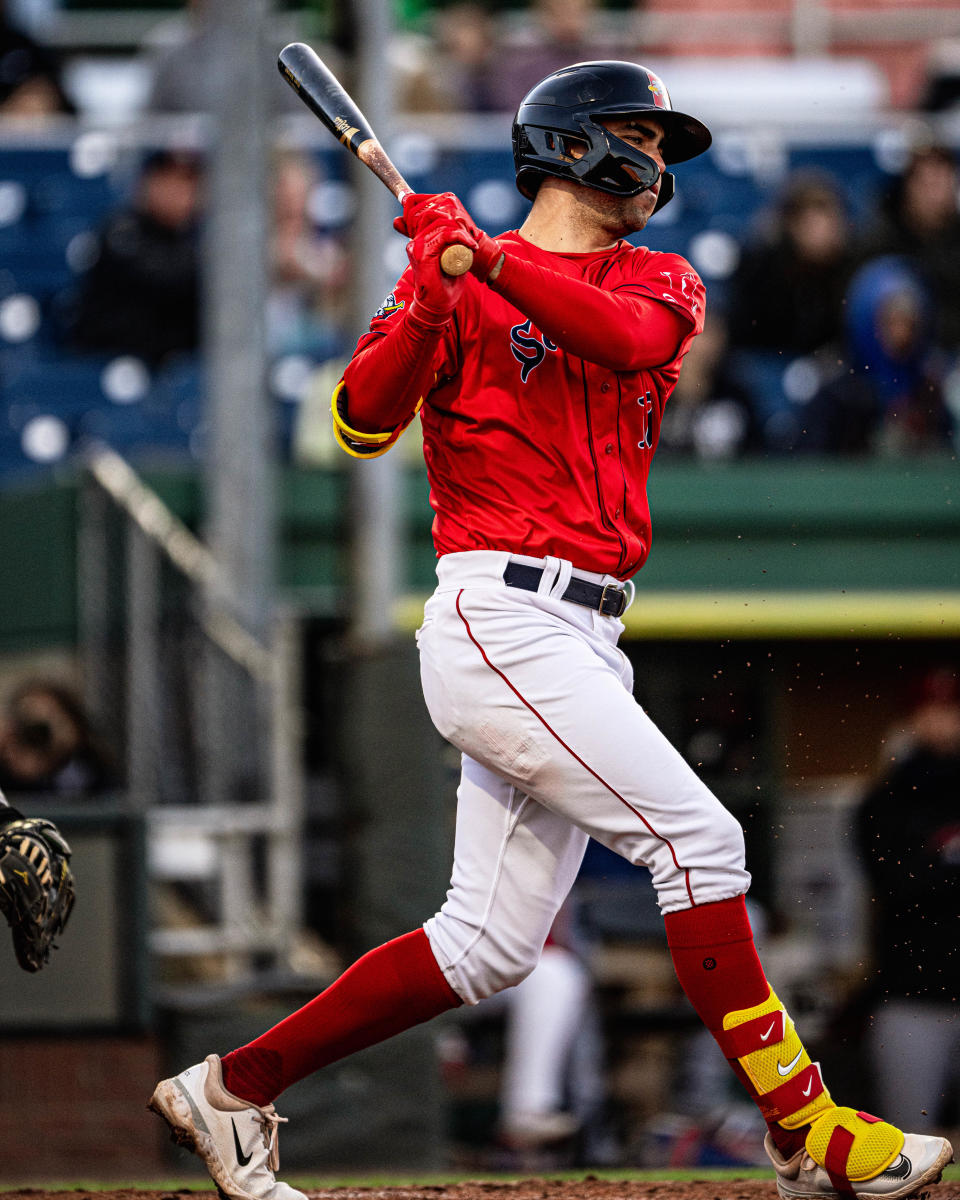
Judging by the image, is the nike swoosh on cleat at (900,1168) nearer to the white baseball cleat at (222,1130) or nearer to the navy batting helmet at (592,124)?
the white baseball cleat at (222,1130)

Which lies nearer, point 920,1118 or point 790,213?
point 920,1118

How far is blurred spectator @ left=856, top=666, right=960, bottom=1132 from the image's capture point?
20.1 ft

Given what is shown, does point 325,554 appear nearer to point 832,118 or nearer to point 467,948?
point 832,118

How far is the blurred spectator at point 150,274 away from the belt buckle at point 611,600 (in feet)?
19.0

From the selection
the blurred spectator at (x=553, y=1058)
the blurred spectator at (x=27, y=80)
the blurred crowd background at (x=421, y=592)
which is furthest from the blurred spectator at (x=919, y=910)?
the blurred spectator at (x=27, y=80)

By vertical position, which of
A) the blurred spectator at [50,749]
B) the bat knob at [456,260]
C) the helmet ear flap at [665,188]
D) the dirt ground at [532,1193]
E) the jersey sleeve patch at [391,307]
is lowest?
the dirt ground at [532,1193]

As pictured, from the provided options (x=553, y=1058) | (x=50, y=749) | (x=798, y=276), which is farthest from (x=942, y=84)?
(x=50, y=749)

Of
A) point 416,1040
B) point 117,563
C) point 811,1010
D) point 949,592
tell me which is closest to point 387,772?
point 416,1040

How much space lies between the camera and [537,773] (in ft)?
9.57

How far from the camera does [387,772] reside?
20.9 ft

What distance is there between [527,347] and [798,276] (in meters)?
5.53

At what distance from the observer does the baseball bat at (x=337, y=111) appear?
10.4 feet

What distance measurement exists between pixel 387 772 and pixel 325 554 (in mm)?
2280

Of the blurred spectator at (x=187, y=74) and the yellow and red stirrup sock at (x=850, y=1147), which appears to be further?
the blurred spectator at (x=187, y=74)
